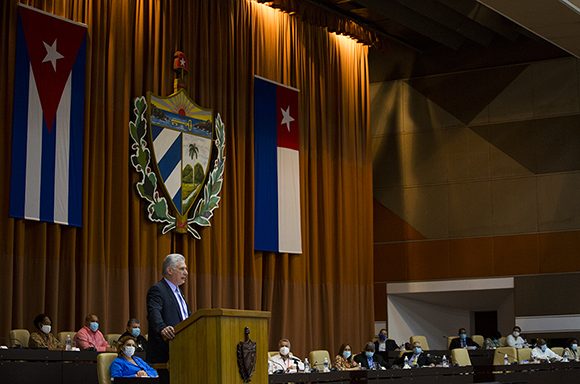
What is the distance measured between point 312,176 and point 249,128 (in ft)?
6.72

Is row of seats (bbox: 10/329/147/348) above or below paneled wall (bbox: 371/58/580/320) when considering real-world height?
below

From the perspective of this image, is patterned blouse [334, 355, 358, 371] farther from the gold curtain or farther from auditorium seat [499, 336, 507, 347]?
auditorium seat [499, 336, 507, 347]

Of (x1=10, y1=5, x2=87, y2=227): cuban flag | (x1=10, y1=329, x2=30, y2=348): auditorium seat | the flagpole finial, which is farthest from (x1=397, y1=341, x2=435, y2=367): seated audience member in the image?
the flagpole finial

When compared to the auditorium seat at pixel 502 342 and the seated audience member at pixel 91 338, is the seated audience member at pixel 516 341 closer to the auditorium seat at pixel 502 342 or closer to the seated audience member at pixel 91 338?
the auditorium seat at pixel 502 342

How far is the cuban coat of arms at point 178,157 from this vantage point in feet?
49.2

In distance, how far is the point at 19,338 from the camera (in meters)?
11.6

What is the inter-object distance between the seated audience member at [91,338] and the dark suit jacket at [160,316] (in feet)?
20.6

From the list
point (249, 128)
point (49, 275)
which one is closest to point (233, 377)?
point (49, 275)

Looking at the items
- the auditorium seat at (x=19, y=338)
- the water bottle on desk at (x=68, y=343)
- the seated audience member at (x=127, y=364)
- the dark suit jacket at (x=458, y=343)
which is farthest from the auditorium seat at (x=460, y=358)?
the seated audience member at (x=127, y=364)

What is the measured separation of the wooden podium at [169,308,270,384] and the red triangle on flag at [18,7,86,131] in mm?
8519

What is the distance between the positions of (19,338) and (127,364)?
4.08m

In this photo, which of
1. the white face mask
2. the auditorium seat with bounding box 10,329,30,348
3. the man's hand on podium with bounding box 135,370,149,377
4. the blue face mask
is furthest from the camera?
the blue face mask

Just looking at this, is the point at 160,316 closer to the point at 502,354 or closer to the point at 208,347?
the point at 208,347

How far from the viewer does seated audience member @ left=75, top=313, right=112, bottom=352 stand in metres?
11.9
